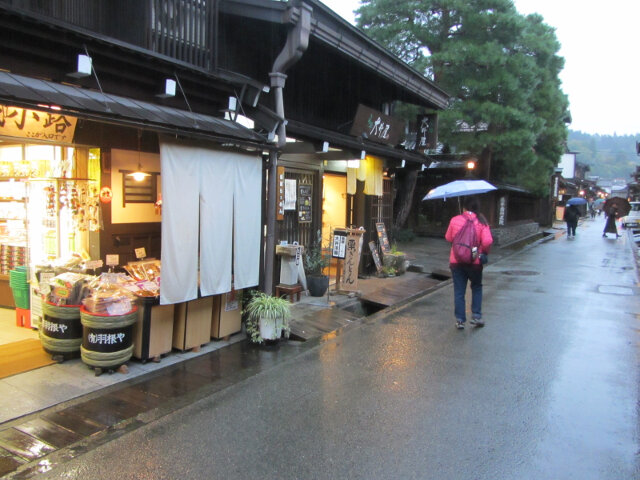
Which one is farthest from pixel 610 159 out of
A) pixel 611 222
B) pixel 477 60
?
pixel 477 60

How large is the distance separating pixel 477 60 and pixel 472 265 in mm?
12126

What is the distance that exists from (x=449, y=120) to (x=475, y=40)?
351 centimetres

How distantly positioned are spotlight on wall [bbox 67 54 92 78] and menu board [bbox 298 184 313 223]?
5.54 meters

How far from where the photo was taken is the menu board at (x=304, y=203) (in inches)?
409

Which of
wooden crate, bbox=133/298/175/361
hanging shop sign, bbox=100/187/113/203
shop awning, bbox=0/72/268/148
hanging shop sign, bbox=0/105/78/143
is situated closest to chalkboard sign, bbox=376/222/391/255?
shop awning, bbox=0/72/268/148

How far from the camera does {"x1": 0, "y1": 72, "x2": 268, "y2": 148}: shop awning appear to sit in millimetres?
4347

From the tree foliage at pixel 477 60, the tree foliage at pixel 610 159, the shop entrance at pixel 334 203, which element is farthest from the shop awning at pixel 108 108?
the tree foliage at pixel 610 159

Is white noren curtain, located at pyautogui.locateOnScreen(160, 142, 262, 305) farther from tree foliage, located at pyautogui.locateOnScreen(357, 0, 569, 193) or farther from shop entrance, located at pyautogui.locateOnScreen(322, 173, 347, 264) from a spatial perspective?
tree foliage, located at pyautogui.locateOnScreen(357, 0, 569, 193)

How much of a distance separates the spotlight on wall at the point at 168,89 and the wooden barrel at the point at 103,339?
3.04 metres

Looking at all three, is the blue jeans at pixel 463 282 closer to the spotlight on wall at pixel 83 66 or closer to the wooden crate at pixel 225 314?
the wooden crate at pixel 225 314

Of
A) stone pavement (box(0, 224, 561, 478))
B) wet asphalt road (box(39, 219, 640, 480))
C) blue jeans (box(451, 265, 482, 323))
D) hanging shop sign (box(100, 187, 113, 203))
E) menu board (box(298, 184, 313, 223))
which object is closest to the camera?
wet asphalt road (box(39, 219, 640, 480))

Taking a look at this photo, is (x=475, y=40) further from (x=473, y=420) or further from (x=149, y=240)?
(x=473, y=420)

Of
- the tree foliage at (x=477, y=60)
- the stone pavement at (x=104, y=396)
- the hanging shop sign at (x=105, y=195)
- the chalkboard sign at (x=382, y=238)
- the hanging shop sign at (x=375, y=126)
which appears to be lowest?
the stone pavement at (x=104, y=396)

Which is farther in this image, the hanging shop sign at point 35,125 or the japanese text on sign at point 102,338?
the hanging shop sign at point 35,125
